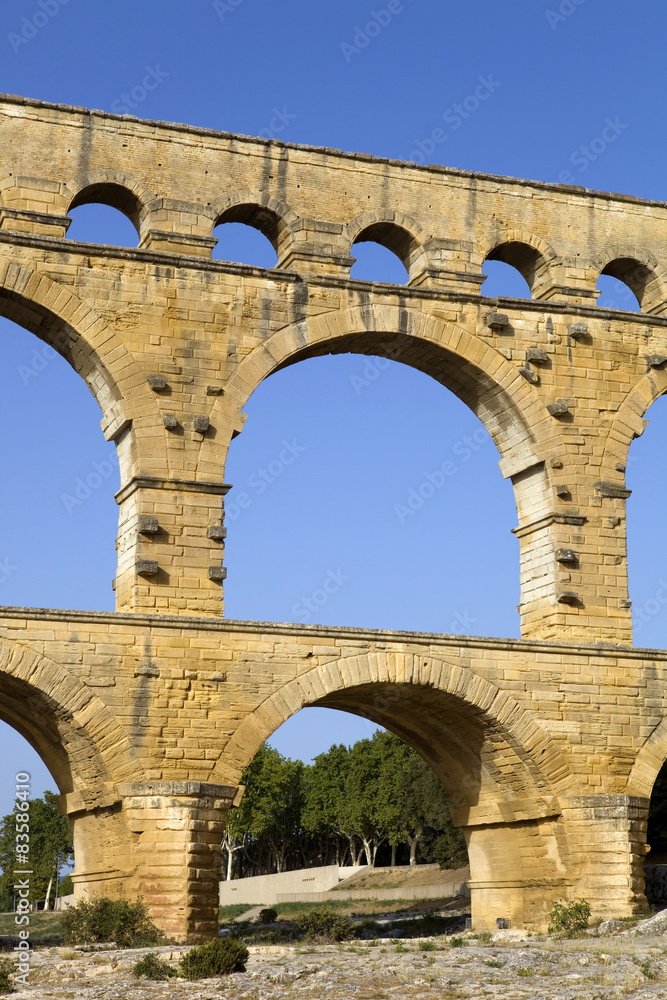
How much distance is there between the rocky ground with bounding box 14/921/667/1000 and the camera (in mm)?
11531

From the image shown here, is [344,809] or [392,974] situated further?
[344,809]

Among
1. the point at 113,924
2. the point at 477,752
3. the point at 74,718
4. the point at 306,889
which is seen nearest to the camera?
the point at 113,924

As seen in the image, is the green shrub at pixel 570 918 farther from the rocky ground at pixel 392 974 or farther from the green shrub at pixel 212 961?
the green shrub at pixel 212 961

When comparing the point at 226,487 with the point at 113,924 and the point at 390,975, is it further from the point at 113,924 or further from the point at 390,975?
the point at 390,975

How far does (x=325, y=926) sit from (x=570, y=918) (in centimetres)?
311

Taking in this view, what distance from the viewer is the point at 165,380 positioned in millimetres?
17281

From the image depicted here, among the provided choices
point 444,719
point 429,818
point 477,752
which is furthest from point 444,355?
point 429,818

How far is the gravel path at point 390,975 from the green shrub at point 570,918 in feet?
6.64

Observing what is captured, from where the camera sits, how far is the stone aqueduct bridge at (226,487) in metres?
15.8

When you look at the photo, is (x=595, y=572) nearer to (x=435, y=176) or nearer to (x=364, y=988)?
(x=435, y=176)

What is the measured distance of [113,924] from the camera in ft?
48.7

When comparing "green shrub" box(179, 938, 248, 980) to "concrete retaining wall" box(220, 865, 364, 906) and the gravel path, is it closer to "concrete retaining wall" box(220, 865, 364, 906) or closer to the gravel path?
the gravel path

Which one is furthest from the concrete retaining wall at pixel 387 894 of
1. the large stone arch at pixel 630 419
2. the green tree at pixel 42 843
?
the large stone arch at pixel 630 419

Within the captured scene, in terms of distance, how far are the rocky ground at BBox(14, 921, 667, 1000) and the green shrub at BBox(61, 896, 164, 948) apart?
0.54 meters
